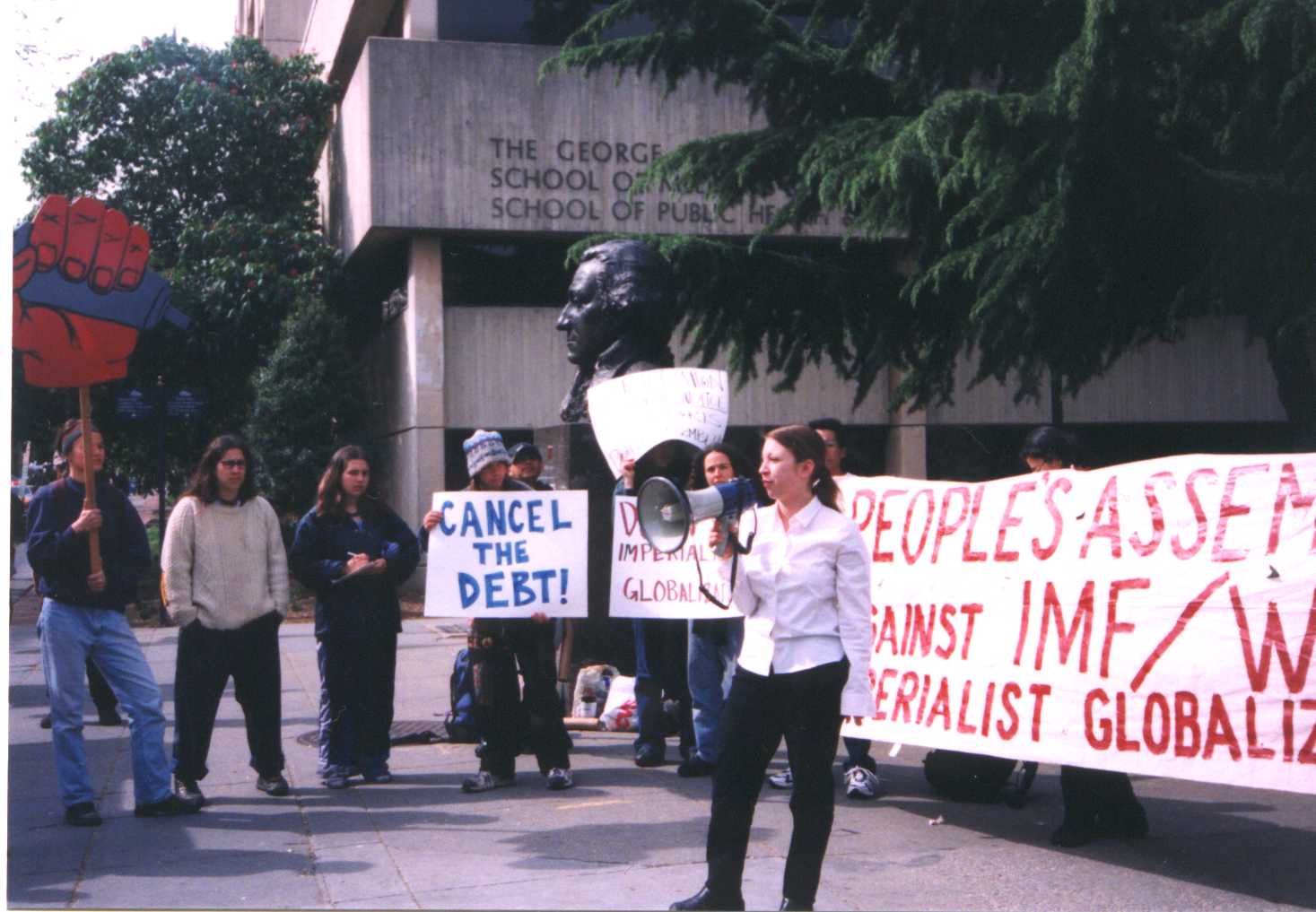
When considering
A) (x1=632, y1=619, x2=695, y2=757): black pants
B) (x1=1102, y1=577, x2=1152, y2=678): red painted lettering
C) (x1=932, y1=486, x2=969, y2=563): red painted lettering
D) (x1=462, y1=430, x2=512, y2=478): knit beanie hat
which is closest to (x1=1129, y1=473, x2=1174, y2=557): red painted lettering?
(x1=1102, y1=577, x2=1152, y2=678): red painted lettering

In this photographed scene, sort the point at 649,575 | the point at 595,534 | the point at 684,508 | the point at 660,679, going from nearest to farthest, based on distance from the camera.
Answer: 1. the point at 684,508
2. the point at 649,575
3. the point at 660,679
4. the point at 595,534

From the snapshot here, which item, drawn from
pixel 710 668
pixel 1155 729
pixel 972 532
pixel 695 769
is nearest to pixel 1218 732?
pixel 1155 729

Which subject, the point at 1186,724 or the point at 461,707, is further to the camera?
the point at 461,707

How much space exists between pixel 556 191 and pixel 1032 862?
1633 cm

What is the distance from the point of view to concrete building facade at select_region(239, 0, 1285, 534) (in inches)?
819

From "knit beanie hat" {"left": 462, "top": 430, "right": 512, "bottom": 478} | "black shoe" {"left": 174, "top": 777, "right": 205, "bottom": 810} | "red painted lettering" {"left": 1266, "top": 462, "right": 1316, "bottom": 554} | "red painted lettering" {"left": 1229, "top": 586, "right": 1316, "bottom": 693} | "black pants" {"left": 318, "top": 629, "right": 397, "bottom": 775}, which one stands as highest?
"knit beanie hat" {"left": 462, "top": 430, "right": 512, "bottom": 478}

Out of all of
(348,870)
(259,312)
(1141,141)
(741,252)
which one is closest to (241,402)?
(259,312)

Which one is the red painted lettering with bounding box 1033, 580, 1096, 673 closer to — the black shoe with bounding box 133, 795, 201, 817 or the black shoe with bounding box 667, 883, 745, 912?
the black shoe with bounding box 667, 883, 745, 912

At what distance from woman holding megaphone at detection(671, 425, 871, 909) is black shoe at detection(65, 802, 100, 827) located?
3129mm

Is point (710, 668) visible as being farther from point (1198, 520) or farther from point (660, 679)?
point (1198, 520)

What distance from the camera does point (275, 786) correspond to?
754 cm

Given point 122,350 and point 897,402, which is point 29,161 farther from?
point 122,350

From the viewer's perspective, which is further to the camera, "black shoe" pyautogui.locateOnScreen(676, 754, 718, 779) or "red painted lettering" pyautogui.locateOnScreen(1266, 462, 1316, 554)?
"black shoe" pyautogui.locateOnScreen(676, 754, 718, 779)

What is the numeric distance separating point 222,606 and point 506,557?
1413mm
